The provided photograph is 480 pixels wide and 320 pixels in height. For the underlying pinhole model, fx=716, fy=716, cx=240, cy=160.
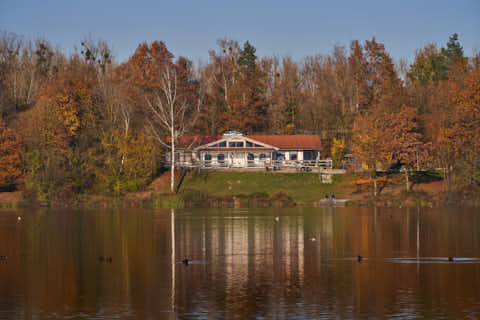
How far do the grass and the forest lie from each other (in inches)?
212

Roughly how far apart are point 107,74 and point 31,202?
5249 cm

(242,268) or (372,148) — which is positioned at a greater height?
(372,148)

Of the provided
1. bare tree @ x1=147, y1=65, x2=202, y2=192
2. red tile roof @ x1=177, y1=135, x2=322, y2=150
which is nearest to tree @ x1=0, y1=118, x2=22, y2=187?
bare tree @ x1=147, y1=65, x2=202, y2=192

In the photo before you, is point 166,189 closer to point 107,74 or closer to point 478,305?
point 107,74

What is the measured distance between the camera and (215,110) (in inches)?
4961

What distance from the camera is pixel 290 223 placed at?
62.5 metres

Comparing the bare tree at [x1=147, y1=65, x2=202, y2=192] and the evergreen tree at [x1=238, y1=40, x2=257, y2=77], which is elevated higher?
the evergreen tree at [x1=238, y1=40, x2=257, y2=77]

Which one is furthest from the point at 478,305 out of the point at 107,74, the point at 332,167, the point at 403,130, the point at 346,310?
the point at 107,74

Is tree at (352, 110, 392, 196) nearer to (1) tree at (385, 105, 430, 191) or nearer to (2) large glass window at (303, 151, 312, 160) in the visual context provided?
(1) tree at (385, 105, 430, 191)

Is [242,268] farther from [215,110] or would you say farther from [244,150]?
[215,110]

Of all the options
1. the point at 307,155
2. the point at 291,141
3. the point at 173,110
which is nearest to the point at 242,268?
the point at 173,110

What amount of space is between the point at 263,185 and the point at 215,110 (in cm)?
3432

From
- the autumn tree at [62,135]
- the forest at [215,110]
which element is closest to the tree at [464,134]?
the forest at [215,110]

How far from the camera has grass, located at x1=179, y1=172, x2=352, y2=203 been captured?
9125 cm
